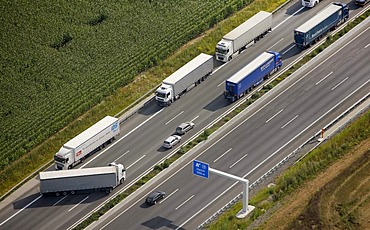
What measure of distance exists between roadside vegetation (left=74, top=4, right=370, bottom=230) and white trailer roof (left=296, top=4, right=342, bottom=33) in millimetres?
19841

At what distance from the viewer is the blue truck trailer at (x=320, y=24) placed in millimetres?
164500

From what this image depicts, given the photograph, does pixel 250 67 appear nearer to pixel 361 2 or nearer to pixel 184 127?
pixel 184 127

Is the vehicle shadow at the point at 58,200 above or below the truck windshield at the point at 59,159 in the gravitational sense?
below

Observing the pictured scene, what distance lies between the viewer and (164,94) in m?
156

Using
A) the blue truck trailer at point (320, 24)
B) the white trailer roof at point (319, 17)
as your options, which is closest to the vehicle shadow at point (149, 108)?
the blue truck trailer at point (320, 24)

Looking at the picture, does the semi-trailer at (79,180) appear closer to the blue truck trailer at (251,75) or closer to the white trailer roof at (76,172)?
the white trailer roof at (76,172)

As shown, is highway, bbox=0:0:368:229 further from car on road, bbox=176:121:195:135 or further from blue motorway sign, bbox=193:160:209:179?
blue motorway sign, bbox=193:160:209:179

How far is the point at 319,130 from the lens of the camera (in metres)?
147

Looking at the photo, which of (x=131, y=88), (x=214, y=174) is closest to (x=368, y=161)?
(x=214, y=174)

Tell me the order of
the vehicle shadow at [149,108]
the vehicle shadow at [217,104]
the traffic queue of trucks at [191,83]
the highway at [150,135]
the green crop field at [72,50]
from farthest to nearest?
1. the green crop field at [72,50]
2. the vehicle shadow at [149,108]
3. the vehicle shadow at [217,104]
4. the traffic queue of trucks at [191,83]
5. the highway at [150,135]

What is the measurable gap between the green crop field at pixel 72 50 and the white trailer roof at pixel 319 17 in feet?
56.5

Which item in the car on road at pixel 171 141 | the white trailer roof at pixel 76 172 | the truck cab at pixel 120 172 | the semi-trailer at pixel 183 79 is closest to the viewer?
the white trailer roof at pixel 76 172

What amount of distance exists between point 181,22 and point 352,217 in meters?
64.6

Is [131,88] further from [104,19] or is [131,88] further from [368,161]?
[368,161]
